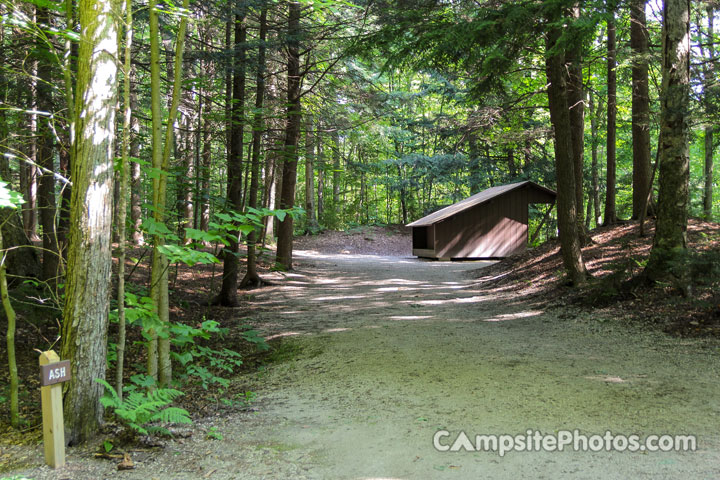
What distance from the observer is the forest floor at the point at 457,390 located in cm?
321

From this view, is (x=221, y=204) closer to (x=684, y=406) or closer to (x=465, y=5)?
(x=684, y=406)

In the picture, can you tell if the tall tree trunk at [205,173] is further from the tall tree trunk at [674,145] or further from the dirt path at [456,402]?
the tall tree trunk at [674,145]

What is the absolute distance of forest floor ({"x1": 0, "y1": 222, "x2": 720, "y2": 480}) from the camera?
3.21 m

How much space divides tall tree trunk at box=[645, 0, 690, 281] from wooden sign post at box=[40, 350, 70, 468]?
759 centimetres

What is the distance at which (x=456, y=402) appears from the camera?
4.40 metres

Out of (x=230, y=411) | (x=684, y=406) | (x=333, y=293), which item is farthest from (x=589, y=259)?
(x=230, y=411)

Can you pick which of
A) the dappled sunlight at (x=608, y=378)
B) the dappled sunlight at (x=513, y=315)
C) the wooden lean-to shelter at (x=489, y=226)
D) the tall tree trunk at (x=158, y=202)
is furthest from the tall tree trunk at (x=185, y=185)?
the wooden lean-to shelter at (x=489, y=226)

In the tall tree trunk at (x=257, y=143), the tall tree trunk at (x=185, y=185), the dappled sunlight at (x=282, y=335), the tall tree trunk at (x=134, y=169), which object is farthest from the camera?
the tall tree trunk at (x=257, y=143)

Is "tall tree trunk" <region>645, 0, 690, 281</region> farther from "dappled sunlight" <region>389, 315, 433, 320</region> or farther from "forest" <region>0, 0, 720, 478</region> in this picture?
"dappled sunlight" <region>389, 315, 433, 320</region>

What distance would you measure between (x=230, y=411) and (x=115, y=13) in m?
3.54

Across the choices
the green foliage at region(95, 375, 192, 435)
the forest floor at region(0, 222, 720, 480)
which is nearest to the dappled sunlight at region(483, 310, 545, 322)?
the forest floor at region(0, 222, 720, 480)

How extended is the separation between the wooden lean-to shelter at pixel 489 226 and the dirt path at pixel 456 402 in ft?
49.0

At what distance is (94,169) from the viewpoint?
3.53 metres

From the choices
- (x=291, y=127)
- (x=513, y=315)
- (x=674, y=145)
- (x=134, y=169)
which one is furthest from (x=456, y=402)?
(x=134, y=169)
